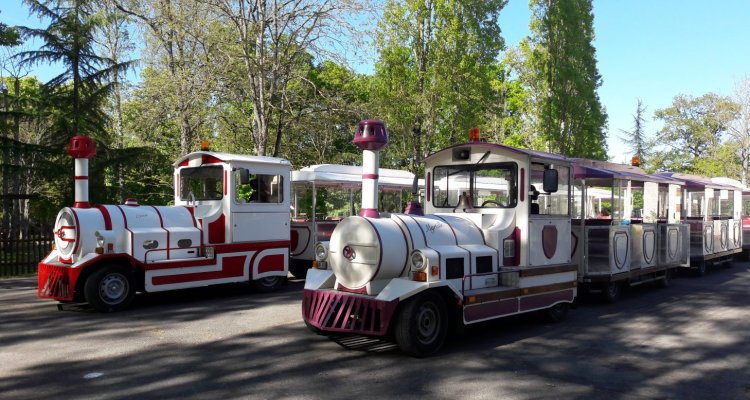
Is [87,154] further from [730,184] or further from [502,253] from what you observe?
[730,184]

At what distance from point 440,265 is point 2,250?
483 inches

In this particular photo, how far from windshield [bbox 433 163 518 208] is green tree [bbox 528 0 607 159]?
17580 millimetres

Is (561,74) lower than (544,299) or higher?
higher

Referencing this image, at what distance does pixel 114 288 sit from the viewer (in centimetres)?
917

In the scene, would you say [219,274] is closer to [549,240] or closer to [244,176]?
[244,176]

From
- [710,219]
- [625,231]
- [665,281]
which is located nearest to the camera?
[625,231]

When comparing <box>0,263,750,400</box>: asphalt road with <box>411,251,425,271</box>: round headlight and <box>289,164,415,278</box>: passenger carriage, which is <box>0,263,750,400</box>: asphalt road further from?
<box>289,164,415,278</box>: passenger carriage

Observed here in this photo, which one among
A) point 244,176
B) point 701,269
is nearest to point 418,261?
point 244,176

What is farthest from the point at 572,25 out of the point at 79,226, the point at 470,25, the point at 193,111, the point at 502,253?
the point at 79,226

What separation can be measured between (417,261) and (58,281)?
604cm

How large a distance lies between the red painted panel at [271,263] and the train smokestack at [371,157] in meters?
4.84

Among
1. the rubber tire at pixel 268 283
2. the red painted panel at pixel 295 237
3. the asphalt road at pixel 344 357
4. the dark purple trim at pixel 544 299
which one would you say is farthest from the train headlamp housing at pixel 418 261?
the red painted panel at pixel 295 237

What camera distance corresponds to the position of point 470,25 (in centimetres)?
2088

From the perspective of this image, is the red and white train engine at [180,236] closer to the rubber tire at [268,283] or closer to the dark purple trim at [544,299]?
the rubber tire at [268,283]
